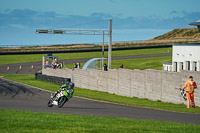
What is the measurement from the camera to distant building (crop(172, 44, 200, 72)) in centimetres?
3653

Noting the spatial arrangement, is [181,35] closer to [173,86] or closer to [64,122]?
[173,86]

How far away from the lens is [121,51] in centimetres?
10681

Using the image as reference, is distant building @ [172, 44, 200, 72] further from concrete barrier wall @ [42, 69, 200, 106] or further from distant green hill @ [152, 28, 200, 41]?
distant green hill @ [152, 28, 200, 41]

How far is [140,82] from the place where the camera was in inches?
1209

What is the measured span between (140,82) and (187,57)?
29.0 feet

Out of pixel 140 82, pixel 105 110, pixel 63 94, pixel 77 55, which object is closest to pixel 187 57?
pixel 140 82

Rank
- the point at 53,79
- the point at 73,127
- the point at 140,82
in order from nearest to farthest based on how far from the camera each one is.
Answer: the point at 73,127 → the point at 140,82 → the point at 53,79

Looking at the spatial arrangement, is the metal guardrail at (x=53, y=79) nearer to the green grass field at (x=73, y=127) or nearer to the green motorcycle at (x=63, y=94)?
the green motorcycle at (x=63, y=94)

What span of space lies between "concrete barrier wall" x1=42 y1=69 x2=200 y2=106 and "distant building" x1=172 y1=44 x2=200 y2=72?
22.8 ft

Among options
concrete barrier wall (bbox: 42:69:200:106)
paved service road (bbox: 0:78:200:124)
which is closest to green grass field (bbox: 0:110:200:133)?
paved service road (bbox: 0:78:200:124)

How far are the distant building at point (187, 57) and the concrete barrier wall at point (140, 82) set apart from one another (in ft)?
22.8

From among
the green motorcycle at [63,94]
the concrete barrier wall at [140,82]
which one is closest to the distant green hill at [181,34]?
the concrete barrier wall at [140,82]

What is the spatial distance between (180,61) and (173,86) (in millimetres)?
13155

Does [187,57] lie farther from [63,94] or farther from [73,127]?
[73,127]
